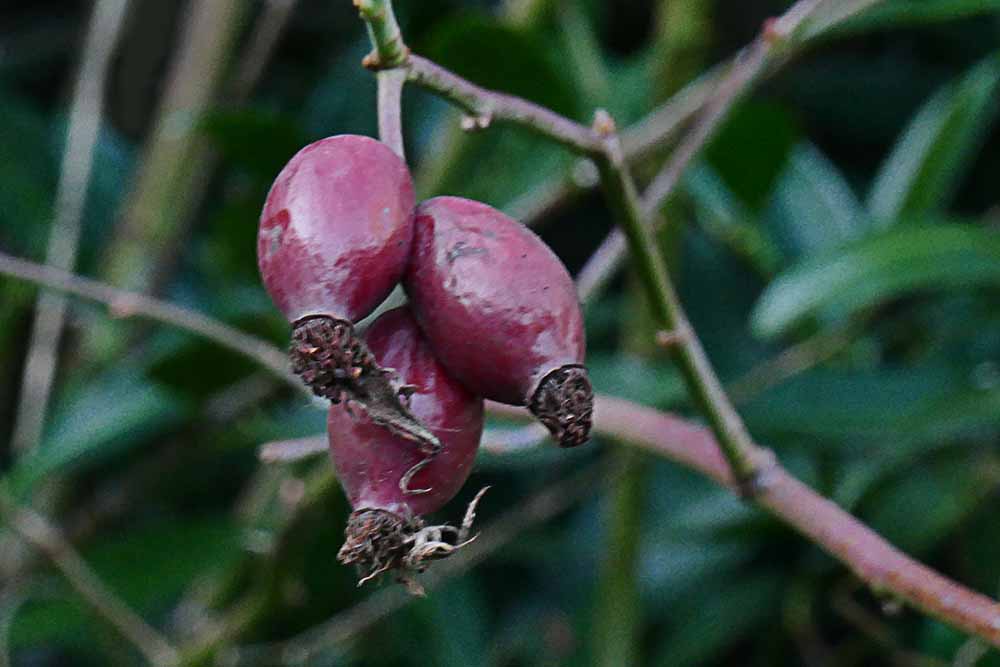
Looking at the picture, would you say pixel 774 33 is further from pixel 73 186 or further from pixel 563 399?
pixel 73 186

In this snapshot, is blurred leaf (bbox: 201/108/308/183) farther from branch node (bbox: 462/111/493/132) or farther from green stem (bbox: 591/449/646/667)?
branch node (bbox: 462/111/493/132)

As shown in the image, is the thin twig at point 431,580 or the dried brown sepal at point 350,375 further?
the thin twig at point 431,580

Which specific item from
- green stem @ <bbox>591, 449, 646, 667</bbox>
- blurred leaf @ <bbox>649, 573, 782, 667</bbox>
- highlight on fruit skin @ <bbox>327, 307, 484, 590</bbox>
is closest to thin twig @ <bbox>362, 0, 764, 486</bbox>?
highlight on fruit skin @ <bbox>327, 307, 484, 590</bbox>

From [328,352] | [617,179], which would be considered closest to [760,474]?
[617,179]

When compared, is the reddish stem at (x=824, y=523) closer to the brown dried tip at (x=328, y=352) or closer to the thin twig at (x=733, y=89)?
the thin twig at (x=733, y=89)

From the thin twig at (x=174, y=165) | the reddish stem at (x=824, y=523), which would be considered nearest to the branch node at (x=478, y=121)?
the reddish stem at (x=824, y=523)

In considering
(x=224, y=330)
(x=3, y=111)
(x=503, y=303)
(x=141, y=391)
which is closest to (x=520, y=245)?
(x=503, y=303)
